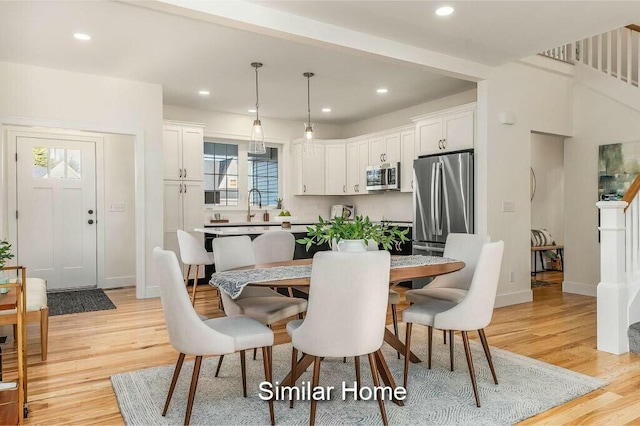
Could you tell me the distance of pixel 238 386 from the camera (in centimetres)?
275

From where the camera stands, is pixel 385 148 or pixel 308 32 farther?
pixel 385 148

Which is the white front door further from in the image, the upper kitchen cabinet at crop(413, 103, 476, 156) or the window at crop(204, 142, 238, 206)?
the upper kitchen cabinet at crop(413, 103, 476, 156)

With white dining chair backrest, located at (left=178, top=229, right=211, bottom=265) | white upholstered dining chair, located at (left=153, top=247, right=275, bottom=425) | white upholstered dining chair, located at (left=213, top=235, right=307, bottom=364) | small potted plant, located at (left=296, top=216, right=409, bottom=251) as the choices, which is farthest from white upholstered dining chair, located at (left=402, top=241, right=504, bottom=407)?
white dining chair backrest, located at (left=178, top=229, right=211, bottom=265)

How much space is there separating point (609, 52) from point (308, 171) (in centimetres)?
438

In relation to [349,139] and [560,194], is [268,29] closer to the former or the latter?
[349,139]

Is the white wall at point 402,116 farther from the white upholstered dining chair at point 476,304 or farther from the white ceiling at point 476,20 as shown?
the white upholstered dining chair at point 476,304

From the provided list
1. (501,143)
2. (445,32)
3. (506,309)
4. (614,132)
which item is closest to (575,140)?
(614,132)

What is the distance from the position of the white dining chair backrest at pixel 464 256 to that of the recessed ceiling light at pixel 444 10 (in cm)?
170

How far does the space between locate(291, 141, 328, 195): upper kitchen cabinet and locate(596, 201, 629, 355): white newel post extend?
15.6 feet

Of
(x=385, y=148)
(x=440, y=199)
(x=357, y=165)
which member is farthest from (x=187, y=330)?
(x=357, y=165)

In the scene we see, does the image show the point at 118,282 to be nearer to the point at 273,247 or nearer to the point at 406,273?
the point at 273,247

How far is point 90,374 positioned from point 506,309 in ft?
Answer: 12.9

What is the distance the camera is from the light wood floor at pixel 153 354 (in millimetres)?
2420

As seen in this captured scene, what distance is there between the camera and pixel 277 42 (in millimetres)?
4184
